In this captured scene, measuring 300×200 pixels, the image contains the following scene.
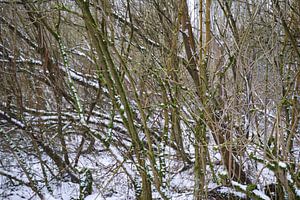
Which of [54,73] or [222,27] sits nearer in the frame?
[222,27]

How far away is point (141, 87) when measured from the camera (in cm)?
501

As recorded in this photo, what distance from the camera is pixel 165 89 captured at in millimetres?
4469

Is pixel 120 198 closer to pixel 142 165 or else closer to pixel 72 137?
pixel 142 165

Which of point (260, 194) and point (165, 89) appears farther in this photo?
point (165, 89)

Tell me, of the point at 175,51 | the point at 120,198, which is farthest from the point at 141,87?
the point at 120,198

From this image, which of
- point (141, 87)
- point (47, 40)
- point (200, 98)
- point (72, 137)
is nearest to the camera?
point (200, 98)

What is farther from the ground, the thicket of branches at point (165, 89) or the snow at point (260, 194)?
the thicket of branches at point (165, 89)

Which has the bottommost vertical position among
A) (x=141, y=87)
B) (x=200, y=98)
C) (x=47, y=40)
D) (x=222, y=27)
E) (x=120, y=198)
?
(x=120, y=198)

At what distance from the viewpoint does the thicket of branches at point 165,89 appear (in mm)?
3436

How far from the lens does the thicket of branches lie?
3436 millimetres

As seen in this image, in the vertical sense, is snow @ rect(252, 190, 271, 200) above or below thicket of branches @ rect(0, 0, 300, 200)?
below

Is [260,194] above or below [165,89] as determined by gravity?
below

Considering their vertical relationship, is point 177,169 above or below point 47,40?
below

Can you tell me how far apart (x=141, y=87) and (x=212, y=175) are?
5.21ft
